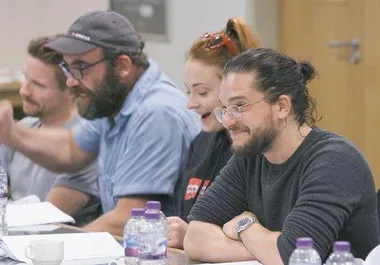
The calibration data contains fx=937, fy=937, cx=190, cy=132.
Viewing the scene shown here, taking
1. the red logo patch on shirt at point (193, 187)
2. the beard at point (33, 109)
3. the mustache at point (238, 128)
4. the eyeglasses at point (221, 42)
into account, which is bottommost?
the beard at point (33, 109)

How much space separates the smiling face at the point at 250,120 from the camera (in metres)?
2.61

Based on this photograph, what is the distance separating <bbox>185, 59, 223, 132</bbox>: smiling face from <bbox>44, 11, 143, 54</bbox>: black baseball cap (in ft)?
1.94

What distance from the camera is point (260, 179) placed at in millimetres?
2754

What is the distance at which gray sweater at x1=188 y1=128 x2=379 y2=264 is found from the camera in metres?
2.47

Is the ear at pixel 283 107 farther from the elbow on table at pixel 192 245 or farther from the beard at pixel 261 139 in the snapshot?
the elbow on table at pixel 192 245

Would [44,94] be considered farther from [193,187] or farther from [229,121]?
[229,121]

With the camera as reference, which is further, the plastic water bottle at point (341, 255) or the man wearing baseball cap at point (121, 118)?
the man wearing baseball cap at point (121, 118)

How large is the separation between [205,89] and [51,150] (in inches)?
46.2

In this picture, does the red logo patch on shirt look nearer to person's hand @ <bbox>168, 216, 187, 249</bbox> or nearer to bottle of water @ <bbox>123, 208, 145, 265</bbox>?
person's hand @ <bbox>168, 216, 187, 249</bbox>

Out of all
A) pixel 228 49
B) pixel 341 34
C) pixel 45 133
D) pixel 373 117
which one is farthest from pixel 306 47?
→ pixel 228 49

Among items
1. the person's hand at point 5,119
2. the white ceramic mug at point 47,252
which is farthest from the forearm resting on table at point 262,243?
the person's hand at point 5,119

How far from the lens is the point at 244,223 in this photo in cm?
265

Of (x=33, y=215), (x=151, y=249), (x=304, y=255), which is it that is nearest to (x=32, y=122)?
(x=33, y=215)

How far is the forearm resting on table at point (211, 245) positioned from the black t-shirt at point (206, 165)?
45 cm
